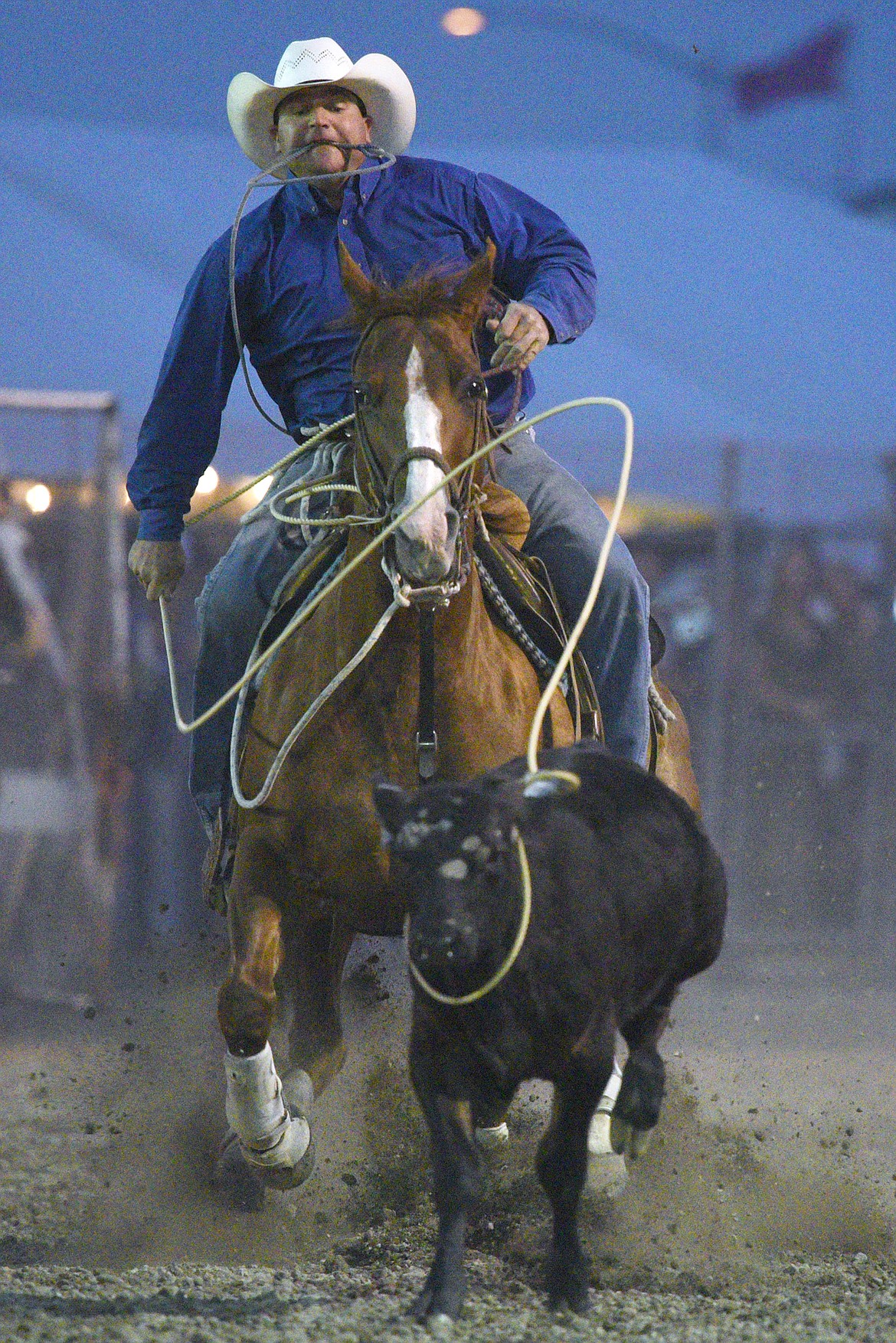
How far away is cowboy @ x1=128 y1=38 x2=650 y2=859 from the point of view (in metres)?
4.78

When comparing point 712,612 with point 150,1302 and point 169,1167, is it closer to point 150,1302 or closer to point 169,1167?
point 169,1167

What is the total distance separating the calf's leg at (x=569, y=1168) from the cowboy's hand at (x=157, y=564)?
2227mm

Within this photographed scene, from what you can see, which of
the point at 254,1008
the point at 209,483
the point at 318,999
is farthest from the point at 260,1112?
the point at 209,483

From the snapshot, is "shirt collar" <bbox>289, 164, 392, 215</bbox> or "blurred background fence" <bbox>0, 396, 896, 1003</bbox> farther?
"blurred background fence" <bbox>0, 396, 896, 1003</bbox>

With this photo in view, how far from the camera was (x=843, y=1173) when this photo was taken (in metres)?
5.91

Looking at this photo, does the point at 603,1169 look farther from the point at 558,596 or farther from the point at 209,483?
the point at 209,483

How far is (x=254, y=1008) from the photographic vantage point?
4293 mm

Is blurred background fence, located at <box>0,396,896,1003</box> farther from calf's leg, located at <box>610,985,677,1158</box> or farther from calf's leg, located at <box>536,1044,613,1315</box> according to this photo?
calf's leg, located at <box>536,1044,613,1315</box>

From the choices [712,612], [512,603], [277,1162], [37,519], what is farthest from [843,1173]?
[37,519]

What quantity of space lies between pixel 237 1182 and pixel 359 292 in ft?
9.23

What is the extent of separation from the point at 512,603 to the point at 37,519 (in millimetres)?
4120

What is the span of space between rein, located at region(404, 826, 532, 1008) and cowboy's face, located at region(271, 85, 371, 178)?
2.47 m

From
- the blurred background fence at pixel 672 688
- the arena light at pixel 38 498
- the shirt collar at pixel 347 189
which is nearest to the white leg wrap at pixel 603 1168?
the shirt collar at pixel 347 189

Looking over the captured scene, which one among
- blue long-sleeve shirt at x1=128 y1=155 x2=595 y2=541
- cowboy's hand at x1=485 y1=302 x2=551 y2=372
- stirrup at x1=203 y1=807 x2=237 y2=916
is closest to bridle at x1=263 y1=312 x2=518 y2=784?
cowboy's hand at x1=485 y1=302 x2=551 y2=372
